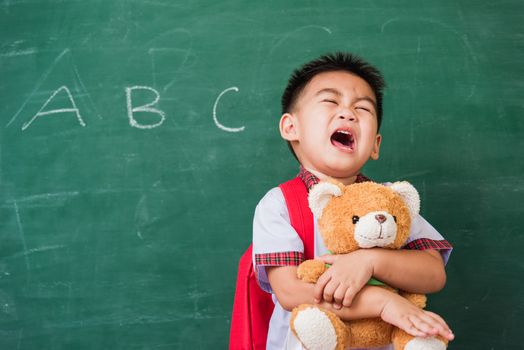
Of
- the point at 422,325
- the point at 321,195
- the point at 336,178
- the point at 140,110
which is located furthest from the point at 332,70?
the point at 140,110

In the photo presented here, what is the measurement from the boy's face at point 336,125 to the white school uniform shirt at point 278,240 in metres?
0.11

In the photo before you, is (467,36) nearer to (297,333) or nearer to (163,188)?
(163,188)

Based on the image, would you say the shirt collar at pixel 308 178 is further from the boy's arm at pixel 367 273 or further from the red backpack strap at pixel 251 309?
the boy's arm at pixel 367 273

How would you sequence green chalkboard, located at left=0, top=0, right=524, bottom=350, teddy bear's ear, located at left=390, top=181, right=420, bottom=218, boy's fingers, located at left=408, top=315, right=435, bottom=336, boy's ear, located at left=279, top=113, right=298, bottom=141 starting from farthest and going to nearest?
green chalkboard, located at left=0, top=0, right=524, bottom=350 < boy's ear, located at left=279, top=113, right=298, bottom=141 < teddy bear's ear, located at left=390, top=181, right=420, bottom=218 < boy's fingers, located at left=408, top=315, right=435, bottom=336

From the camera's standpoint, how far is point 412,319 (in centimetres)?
86

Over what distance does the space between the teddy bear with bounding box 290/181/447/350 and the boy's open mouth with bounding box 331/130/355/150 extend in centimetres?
15

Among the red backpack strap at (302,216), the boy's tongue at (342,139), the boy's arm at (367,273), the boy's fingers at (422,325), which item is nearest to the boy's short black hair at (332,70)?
the boy's tongue at (342,139)

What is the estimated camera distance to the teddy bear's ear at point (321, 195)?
3.04ft

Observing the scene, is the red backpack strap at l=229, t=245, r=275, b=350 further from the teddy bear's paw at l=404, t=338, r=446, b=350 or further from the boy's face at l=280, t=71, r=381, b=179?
the teddy bear's paw at l=404, t=338, r=446, b=350

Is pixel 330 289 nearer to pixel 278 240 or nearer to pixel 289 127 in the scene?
pixel 278 240

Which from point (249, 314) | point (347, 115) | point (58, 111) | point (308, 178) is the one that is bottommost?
point (249, 314)

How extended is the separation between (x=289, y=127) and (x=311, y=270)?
35cm

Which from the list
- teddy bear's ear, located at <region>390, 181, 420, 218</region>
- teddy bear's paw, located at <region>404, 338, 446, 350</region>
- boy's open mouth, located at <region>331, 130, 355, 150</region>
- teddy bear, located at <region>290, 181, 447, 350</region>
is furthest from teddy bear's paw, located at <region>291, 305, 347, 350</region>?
boy's open mouth, located at <region>331, 130, 355, 150</region>

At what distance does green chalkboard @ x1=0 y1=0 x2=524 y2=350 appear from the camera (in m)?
1.58
